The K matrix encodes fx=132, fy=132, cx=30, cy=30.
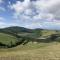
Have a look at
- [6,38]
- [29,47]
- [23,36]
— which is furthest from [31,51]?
[6,38]

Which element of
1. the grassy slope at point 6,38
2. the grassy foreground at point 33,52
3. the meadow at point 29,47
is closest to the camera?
the grassy foreground at point 33,52

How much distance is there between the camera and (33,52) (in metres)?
22.0

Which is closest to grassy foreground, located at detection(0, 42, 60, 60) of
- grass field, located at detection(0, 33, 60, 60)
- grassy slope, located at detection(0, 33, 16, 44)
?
grass field, located at detection(0, 33, 60, 60)

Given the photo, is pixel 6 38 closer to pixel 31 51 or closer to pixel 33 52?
pixel 31 51

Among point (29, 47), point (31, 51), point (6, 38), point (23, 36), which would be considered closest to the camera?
point (31, 51)

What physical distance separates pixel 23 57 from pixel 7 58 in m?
2.55

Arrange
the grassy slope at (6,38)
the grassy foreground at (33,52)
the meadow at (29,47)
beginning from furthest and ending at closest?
the grassy slope at (6,38)
the meadow at (29,47)
the grassy foreground at (33,52)

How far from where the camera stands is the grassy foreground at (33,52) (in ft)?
69.6

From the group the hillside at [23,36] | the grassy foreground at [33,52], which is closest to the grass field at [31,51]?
the grassy foreground at [33,52]

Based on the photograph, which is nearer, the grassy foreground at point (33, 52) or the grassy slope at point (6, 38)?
the grassy foreground at point (33, 52)

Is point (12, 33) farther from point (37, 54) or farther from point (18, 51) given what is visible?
point (37, 54)

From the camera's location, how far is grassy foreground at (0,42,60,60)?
69.6 ft

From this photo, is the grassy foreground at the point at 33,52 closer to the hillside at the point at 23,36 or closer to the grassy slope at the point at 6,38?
the hillside at the point at 23,36

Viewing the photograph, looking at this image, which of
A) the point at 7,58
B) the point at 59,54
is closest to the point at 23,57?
the point at 7,58
